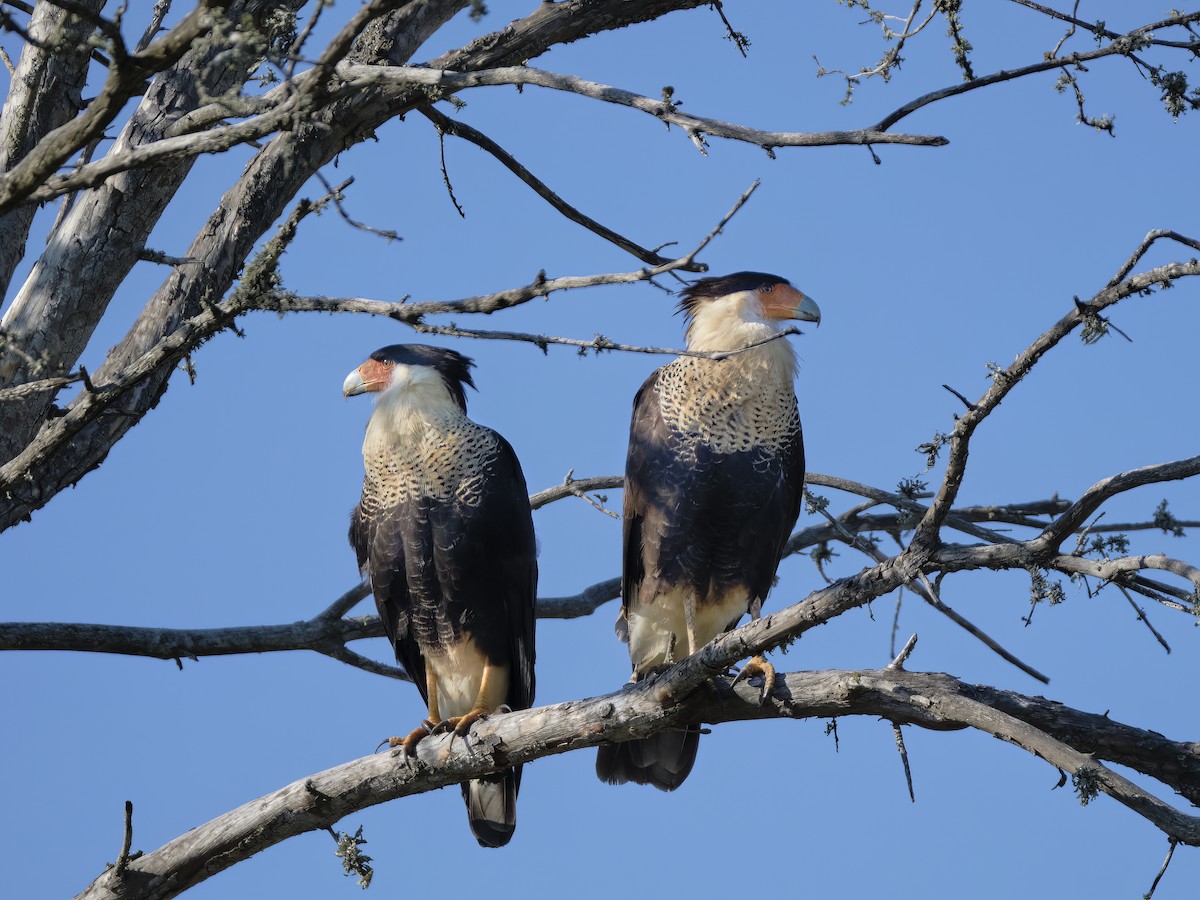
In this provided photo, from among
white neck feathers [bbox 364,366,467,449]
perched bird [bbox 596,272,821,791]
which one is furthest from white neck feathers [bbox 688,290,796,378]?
white neck feathers [bbox 364,366,467,449]

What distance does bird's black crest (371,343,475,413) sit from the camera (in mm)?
5938

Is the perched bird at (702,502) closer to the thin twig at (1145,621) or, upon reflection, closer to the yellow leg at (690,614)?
the yellow leg at (690,614)

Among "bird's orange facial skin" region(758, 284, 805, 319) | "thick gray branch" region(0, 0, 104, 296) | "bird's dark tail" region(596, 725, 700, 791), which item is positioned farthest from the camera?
"bird's orange facial skin" region(758, 284, 805, 319)

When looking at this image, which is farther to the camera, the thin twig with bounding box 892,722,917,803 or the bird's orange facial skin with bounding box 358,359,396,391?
the bird's orange facial skin with bounding box 358,359,396,391

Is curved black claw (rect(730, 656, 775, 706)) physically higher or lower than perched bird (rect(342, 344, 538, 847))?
lower

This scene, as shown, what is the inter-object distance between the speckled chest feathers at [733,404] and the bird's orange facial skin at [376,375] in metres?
1.24

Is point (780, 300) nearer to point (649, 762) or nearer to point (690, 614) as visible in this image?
point (690, 614)

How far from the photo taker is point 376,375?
5934mm

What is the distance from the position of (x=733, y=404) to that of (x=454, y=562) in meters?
1.34

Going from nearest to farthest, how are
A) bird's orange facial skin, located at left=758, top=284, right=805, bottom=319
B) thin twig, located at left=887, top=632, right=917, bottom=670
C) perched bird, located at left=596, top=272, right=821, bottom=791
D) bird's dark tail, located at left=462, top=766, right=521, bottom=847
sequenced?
1. thin twig, located at left=887, top=632, right=917, bottom=670
2. perched bird, located at left=596, top=272, right=821, bottom=791
3. bird's dark tail, located at left=462, top=766, right=521, bottom=847
4. bird's orange facial skin, located at left=758, top=284, right=805, bottom=319

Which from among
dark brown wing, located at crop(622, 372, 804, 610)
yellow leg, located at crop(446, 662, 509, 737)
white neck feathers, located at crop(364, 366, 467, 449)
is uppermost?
white neck feathers, located at crop(364, 366, 467, 449)

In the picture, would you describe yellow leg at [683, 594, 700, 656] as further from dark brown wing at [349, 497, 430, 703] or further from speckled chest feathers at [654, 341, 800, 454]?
dark brown wing at [349, 497, 430, 703]

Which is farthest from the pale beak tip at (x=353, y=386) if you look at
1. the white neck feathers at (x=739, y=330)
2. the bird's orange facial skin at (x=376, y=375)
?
the white neck feathers at (x=739, y=330)

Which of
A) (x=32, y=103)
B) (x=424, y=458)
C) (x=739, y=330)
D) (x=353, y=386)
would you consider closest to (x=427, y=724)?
(x=424, y=458)
